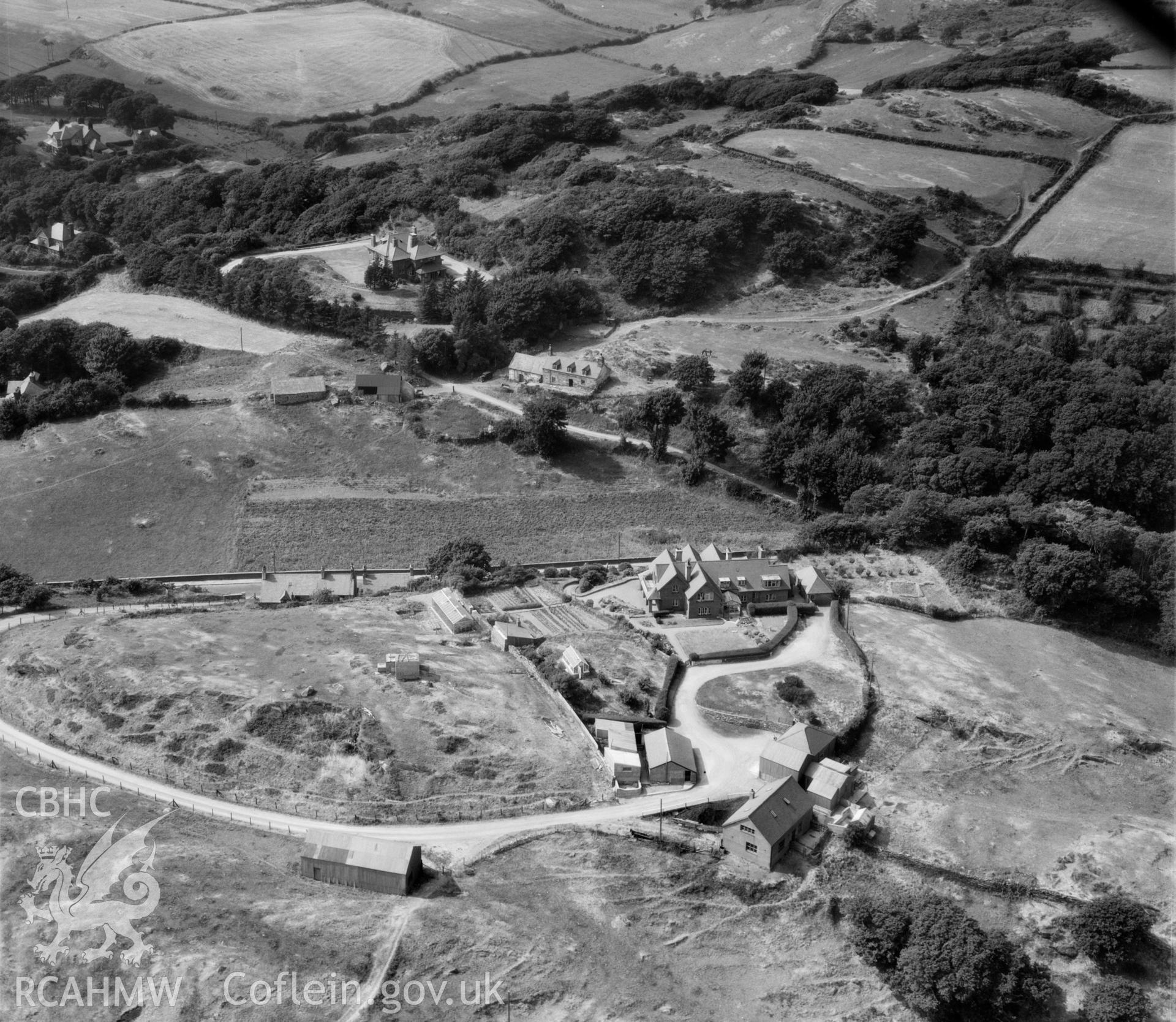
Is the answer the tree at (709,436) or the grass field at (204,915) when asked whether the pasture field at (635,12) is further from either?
the grass field at (204,915)

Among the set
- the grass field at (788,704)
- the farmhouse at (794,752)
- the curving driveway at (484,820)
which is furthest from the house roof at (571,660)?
the farmhouse at (794,752)

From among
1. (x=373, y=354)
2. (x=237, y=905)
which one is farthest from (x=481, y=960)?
(x=373, y=354)

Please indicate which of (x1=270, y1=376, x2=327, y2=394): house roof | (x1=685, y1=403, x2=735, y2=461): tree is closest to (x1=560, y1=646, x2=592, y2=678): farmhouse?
(x1=685, y1=403, x2=735, y2=461): tree

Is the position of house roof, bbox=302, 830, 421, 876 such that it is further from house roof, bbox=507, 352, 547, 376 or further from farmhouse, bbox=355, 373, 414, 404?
house roof, bbox=507, 352, 547, 376

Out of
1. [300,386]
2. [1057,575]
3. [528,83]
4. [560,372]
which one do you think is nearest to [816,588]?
[1057,575]

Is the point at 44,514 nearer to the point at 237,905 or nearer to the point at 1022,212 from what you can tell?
the point at 237,905
